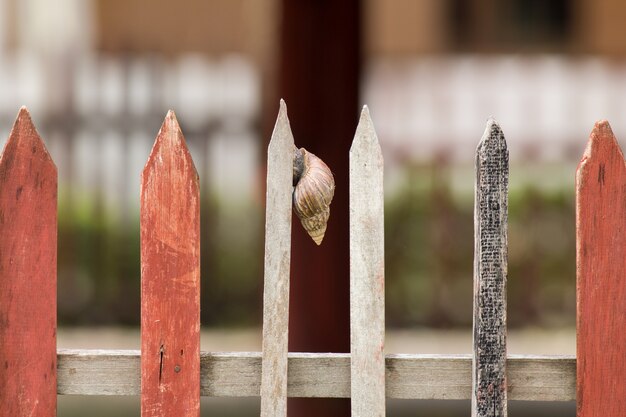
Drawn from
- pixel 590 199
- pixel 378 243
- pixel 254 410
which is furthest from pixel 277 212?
pixel 254 410

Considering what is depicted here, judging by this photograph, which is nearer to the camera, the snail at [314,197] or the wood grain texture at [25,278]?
the snail at [314,197]

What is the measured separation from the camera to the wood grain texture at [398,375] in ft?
5.93

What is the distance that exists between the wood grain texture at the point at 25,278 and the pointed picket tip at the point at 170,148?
7.8 inches

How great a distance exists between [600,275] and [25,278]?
1072 millimetres

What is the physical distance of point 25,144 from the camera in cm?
183

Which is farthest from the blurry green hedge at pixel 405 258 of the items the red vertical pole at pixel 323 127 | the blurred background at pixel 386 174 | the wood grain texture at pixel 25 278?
the wood grain texture at pixel 25 278

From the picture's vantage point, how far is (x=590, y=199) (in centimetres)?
178

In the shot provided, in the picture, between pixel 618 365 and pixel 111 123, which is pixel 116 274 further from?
pixel 618 365

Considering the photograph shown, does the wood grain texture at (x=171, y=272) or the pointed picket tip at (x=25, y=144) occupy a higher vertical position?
the pointed picket tip at (x=25, y=144)

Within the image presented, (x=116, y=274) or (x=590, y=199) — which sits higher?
(x=590, y=199)

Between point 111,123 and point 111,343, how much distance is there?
5.20 ft

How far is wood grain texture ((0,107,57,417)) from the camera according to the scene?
1829 millimetres

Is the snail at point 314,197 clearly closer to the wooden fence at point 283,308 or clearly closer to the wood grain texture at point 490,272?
the wooden fence at point 283,308

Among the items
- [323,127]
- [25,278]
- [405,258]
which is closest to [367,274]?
[25,278]
